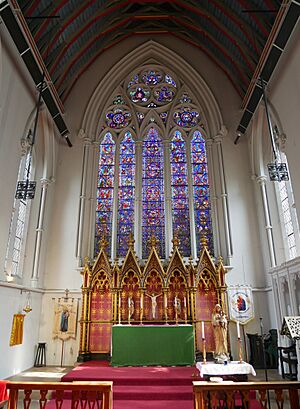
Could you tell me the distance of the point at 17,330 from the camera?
827 centimetres

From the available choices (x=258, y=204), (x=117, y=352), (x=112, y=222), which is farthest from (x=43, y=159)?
(x=258, y=204)

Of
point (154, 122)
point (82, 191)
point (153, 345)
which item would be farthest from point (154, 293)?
point (154, 122)

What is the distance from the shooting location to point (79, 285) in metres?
10.5

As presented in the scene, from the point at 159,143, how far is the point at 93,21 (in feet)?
15.3

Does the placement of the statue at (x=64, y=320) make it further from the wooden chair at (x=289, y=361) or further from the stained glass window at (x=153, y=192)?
the wooden chair at (x=289, y=361)

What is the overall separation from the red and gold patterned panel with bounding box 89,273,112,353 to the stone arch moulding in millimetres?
5444

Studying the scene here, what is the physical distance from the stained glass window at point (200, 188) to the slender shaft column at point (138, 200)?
189 centimetres

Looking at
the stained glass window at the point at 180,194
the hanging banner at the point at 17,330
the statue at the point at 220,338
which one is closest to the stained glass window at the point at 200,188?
the stained glass window at the point at 180,194

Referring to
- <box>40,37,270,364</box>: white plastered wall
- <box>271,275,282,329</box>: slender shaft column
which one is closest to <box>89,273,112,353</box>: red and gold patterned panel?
<box>40,37,270,364</box>: white plastered wall

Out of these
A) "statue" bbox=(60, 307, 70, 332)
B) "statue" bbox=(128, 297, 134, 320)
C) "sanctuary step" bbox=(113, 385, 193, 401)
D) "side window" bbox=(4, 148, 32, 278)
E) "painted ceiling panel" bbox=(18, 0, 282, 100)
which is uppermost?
"painted ceiling panel" bbox=(18, 0, 282, 100)

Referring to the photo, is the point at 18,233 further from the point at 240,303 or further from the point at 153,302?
the point at 240,303

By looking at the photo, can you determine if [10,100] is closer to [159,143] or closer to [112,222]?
[112,222]

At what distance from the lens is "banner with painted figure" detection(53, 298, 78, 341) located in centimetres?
984

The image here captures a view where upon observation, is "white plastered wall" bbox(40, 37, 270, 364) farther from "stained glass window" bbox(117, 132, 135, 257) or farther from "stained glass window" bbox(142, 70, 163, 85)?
"stained glass window" bbox(117, 132, 135, 257)
